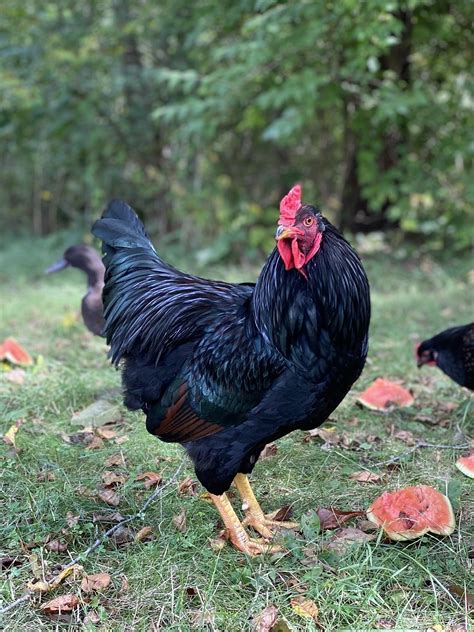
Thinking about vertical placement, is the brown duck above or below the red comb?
below

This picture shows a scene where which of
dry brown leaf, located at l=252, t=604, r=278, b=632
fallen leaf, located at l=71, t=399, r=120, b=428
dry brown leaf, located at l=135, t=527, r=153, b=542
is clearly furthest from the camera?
fallen leaf, located at l=71, t=399, r=120, b=428

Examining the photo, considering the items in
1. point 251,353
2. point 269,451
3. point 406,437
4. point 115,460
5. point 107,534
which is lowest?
point 406,437

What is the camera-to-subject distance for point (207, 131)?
966 centimetres

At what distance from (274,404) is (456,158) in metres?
8.26

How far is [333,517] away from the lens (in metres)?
3.37

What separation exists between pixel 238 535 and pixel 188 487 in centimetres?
59

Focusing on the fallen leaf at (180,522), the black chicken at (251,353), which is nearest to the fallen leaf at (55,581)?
the fallen leaf at (180,522)

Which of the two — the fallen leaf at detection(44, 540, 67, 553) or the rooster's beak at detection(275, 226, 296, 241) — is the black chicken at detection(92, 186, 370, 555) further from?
the fallen leaf at detection(44, 540, 67, 553)

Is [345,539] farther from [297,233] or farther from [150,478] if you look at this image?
[297,233]

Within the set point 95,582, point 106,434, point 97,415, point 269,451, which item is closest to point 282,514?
point 269,451

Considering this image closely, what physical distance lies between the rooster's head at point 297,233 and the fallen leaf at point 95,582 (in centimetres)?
162

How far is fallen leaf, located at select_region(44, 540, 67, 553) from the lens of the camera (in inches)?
126

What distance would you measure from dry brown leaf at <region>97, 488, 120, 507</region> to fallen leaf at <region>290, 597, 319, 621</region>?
1.22 meters

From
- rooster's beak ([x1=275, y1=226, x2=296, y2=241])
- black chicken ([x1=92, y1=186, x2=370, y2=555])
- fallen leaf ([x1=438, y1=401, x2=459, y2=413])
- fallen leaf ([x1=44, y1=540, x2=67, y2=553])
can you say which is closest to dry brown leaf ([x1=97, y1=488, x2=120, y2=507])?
fallen leaf ([x1=44, y1=540, x2=67, y2=553])
